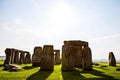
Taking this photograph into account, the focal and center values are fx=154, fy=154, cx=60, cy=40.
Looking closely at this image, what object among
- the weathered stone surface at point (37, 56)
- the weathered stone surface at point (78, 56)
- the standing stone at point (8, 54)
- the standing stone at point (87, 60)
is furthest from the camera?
the weathered stone surface at point (37, 56)

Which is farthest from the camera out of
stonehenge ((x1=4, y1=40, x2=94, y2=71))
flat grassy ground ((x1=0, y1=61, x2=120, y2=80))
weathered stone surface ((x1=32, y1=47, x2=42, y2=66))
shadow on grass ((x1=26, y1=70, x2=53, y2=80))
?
weathered stone surface ((x1=32, y1=47, x2=42, y2=66))

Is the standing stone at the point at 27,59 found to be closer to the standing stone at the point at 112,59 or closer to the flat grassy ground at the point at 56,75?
the standing stone at the point at 112,59

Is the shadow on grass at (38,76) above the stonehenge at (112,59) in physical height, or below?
below

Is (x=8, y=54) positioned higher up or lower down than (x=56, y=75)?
higher up

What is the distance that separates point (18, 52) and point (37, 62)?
31.2ft

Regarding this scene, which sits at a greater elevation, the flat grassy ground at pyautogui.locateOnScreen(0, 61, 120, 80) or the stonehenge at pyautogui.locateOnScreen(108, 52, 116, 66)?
the stonehenge at pyautogui.locateOnScreen(108, 52, 116, 66)

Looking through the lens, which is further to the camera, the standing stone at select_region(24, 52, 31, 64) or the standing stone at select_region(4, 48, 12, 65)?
the standing stone at select_region(24, 52, 31, 64)

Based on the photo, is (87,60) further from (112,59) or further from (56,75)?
(112,59)

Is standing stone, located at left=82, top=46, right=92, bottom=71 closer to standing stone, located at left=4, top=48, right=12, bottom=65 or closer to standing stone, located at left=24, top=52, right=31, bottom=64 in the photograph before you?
standing stone, located at left=4, top=48, right=12, bottom=65

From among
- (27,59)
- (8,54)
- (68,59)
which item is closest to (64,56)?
(68,59)

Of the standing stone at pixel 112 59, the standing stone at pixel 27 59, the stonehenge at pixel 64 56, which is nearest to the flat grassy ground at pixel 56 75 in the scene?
the stonehenge at pixel 64 56

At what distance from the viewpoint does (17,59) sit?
32.6m

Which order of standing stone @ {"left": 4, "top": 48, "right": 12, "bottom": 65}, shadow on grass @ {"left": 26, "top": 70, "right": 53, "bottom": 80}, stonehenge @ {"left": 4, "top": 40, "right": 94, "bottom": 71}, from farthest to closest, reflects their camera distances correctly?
standing stone @ {"left": 4, "top": 48, "right": 12, "bottom": 65}, stonehenge @ {"left": 4, "top": 40, "right": 94, "bottom": 71}, shadow on grass @ {"left": 26, "top": 70, "right": 53, "bottom": 80}

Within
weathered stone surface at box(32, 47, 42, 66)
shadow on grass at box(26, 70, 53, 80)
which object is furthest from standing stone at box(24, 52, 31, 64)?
shadow on grass at box(26, 70, 53, 80)
